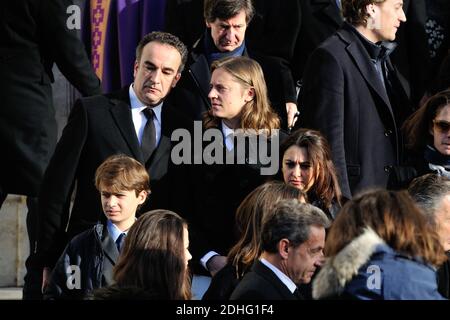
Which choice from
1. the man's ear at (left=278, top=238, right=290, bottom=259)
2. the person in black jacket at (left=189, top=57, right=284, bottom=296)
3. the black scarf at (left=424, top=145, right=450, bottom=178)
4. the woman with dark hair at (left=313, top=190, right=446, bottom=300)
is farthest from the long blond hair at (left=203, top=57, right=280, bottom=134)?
the woman with dark hair at (left=313, top=190, right=446, bottom=300)

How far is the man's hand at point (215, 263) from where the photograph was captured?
271 inches

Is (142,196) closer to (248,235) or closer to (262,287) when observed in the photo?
(248,235)

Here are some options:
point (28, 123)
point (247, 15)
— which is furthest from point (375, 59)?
point (28, 123)

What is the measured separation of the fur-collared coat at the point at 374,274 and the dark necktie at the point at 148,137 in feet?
8.19

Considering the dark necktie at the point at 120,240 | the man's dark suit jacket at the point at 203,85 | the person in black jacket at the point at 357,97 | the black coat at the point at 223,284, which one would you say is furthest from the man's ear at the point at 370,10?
the black coat at the point at 223,284

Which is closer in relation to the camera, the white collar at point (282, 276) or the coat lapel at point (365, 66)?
the white collar at point (282, 276)

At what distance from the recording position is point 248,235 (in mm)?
6289

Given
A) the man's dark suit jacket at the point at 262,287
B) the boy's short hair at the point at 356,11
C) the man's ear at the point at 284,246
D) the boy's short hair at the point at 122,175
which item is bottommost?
the man's dark suit jacket at the point at 262,287

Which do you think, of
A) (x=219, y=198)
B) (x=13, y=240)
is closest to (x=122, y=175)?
(x=219, y=198)

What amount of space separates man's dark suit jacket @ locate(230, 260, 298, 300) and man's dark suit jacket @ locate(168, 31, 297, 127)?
217cm

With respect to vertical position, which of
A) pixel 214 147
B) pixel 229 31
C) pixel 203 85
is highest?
pixel 229 31

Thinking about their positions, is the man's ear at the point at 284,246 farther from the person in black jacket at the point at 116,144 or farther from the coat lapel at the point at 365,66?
the coat lapel at the point at 365,66

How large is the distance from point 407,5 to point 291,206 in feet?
9.75

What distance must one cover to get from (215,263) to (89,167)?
0.82 metres
